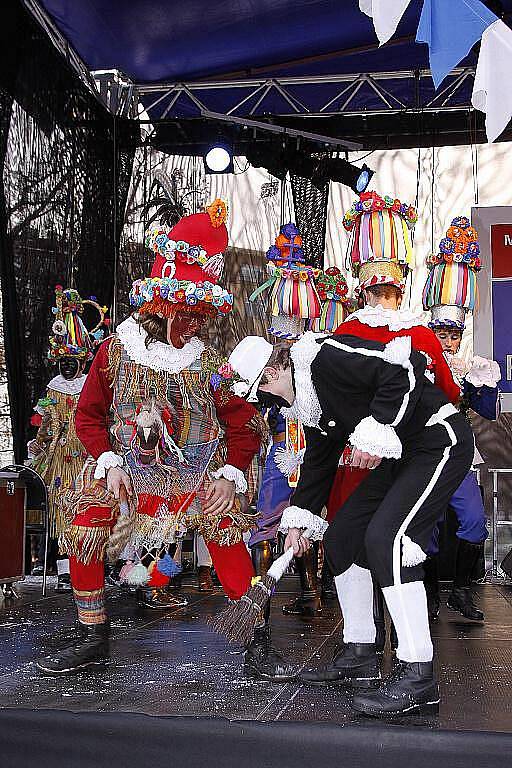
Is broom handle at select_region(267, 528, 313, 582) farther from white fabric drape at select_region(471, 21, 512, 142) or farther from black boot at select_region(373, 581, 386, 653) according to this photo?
white fabric drape at select_region(471, 21, 512, 142)

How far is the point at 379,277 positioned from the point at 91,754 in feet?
6.10

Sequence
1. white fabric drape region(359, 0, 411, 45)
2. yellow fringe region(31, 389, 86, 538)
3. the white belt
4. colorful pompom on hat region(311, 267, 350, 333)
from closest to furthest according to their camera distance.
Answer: the white belt
white fabric drape region(359, 0, 411, 45)
yellow fringe region(31, 389, 86, 538)
colorful pompom on hat region(311, 267, 350, 333)

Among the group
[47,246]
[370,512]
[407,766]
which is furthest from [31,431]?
[407,766]

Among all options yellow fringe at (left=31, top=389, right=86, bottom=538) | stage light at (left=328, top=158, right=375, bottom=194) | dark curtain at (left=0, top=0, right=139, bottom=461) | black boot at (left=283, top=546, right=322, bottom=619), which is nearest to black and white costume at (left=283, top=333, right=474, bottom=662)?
black boot at (left=283, top=546, right=322, bottom=619)

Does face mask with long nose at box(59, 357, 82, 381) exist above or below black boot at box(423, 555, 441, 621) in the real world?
above

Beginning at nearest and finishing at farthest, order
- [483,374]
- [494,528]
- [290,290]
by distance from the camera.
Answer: [483,374] → [290,290] → [494,528]

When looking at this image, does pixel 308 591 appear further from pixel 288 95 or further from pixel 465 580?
pixel 288 95

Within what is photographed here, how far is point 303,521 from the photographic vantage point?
3055mm

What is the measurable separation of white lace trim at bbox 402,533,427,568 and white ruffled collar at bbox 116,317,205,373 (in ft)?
3.65

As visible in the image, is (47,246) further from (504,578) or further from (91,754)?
(91,754)

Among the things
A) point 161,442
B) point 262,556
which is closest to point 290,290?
point 262,556

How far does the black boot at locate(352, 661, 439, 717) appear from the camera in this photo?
2.63 metres

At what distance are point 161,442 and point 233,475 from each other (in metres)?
0.28

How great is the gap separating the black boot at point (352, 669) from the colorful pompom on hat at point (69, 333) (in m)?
3.20
